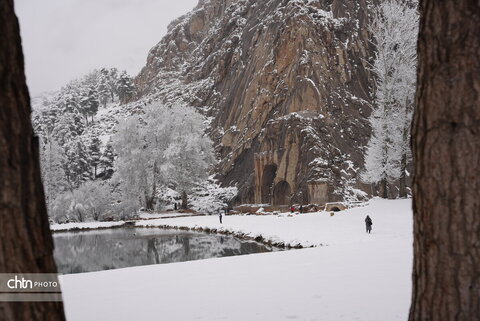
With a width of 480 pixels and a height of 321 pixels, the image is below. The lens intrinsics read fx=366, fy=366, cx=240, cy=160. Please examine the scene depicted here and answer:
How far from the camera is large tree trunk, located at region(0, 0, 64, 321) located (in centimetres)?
202

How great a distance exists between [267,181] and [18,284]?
39.2 meters

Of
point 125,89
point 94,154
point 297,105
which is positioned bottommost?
point 94,154

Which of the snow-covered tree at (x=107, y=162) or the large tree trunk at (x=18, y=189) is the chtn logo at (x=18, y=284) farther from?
the snow-covered tree at (x=107, y=162)

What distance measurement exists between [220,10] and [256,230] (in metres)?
73.3

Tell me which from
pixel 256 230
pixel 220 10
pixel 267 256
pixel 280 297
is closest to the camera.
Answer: pixel 280 297

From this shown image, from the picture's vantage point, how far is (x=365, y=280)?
681cm

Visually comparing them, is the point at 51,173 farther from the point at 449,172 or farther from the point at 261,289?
the point at 449,172

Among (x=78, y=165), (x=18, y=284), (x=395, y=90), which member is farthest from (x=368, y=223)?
(x=78, y=165)

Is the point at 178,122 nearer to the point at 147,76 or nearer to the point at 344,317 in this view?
the point at 344,317

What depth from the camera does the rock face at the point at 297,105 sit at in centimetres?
3744

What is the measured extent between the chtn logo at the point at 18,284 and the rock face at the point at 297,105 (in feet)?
112

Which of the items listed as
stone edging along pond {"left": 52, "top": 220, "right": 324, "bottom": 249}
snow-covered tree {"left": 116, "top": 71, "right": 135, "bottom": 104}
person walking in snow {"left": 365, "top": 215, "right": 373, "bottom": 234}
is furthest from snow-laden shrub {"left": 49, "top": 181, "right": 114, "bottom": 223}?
snow-covered tree {"left": 116, "top": 71, "right": 135, "bottom": 104}

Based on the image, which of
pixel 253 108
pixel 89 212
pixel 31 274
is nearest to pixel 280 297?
pixel 31 274

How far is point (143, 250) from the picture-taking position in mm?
19312
